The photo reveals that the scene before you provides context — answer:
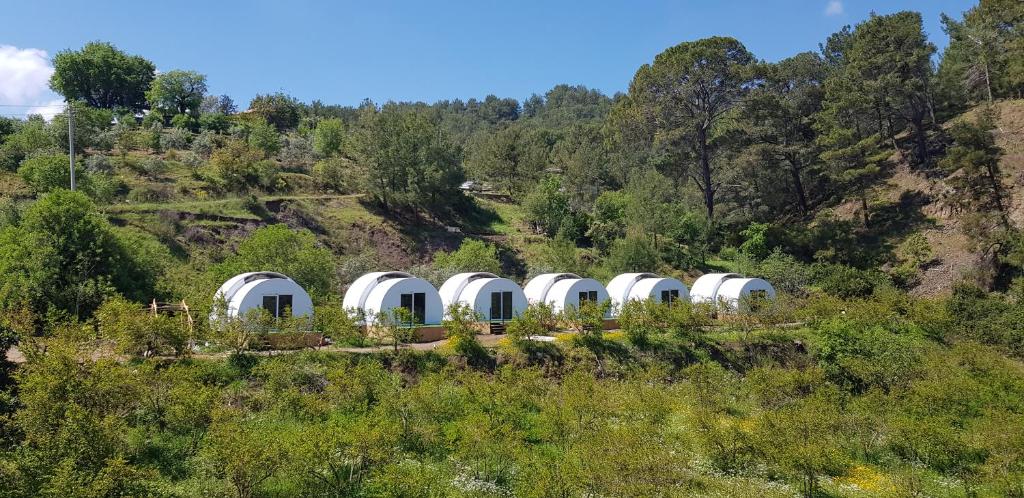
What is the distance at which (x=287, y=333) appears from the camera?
22.0 m

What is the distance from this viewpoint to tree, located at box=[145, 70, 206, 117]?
254ft

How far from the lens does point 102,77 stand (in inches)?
3041

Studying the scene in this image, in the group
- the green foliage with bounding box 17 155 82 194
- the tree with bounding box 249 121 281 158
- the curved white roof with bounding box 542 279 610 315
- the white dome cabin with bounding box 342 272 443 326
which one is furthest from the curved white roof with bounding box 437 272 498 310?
the tree with bounding box 249 121 281 158

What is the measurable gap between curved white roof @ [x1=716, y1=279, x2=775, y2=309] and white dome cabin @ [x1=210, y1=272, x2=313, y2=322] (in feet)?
66.5

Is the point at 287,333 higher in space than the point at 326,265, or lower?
lower

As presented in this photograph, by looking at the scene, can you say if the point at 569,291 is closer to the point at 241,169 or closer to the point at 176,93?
the point at 241,169

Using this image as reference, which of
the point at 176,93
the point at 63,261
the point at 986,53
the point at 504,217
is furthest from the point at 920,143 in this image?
the point at 176,93

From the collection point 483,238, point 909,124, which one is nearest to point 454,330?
point 483,238

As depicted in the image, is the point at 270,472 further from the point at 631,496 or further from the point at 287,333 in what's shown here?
the point at 287,333

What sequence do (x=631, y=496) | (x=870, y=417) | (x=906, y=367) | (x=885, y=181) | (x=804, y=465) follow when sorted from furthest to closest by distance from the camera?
1. (x=885, y=181)
2. (x=906, y=367)
3. (x=870, y=417)
4. (x=804, y=465)
5. (x=631, y=496)

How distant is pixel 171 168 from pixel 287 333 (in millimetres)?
39666

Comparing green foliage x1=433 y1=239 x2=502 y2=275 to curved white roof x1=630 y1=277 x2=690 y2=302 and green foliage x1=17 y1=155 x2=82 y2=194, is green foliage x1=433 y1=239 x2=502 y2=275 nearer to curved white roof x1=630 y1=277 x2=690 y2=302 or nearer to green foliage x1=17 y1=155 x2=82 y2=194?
curved white roof x1=630 y1=277 x2=690 y2=302

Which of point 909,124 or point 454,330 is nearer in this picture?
point 454,330

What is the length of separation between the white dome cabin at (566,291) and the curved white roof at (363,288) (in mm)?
6485
